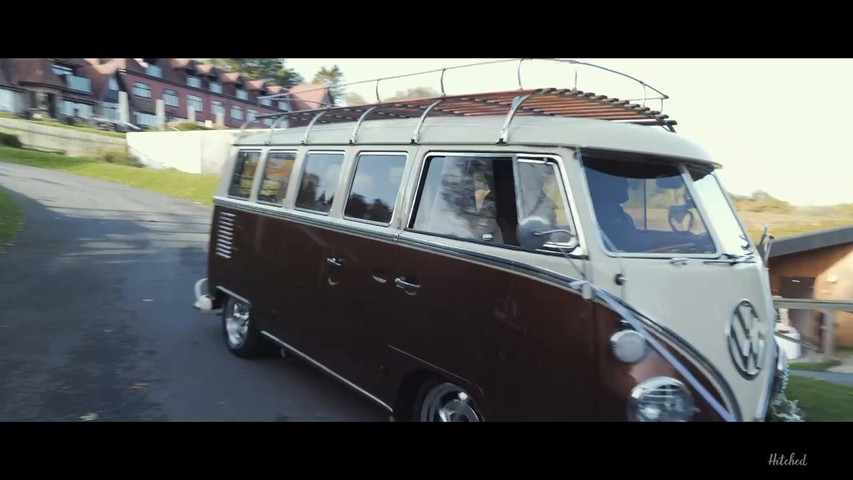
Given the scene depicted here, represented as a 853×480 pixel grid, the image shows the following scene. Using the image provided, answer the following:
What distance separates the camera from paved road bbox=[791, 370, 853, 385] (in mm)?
5180

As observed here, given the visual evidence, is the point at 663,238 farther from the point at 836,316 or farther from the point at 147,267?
the point at 147,267

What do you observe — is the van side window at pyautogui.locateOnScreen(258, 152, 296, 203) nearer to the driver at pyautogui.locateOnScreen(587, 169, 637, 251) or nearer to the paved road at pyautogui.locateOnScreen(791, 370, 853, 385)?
the driver at pyautogui.locateOnScreen(587, 169, 637, 251)

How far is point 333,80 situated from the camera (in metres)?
5.98

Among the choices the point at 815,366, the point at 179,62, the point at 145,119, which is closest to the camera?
the point at 815,366

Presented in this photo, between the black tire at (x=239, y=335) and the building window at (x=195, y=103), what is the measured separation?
132 inches

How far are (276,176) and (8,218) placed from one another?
1082 centimetres

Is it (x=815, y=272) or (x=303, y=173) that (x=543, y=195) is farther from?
(x=815, y=272)

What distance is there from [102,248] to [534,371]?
34.6ft

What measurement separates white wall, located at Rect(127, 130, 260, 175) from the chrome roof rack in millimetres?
6519

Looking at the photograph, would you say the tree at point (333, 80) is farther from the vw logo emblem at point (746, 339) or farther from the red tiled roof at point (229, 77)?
the vw logo emblem at point (746, 339)

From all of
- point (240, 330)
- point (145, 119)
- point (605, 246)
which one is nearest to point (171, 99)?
point (145, 119)

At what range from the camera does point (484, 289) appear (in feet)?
10.3

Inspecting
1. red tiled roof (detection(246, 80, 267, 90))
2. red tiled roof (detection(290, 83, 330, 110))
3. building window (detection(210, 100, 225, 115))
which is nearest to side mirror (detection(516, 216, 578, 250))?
red tiled roof (detection(290, 83, 330, 110))
